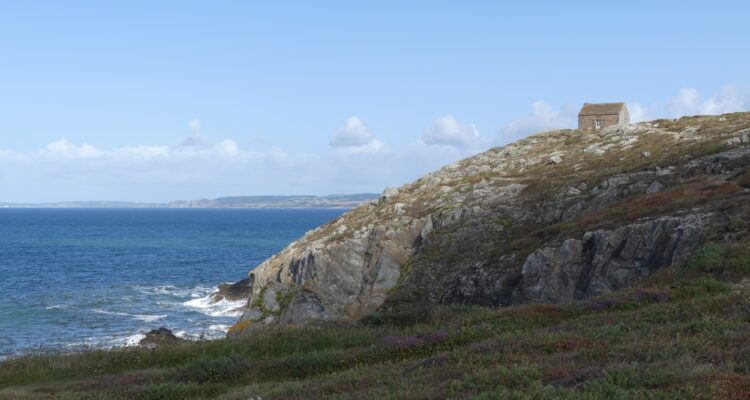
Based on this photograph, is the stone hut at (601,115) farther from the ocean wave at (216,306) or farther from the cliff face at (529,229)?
the ocean wave at (216,306)

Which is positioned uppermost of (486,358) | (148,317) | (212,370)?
(486,358)

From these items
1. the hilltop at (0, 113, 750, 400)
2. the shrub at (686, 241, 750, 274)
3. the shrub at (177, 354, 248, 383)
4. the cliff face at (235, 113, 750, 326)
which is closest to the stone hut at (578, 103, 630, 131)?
the hilltop at (0, 113, 750, 400)

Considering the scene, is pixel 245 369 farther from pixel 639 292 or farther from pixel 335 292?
pixel 335 292

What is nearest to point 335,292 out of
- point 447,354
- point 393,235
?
point 393,235

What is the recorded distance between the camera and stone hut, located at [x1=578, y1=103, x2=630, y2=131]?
8994 centimetres

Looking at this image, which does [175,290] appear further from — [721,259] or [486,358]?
[486,358]

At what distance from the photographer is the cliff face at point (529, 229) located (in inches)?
1357

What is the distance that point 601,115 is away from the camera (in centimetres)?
9069

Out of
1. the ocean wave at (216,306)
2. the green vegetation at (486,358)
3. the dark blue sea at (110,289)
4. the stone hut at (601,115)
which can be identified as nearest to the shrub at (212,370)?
the green vegetation at (486,358)

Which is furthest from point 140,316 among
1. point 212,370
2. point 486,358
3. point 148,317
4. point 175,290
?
point 486,358

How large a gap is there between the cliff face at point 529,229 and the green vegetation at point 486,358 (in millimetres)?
5176

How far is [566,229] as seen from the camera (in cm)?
4059

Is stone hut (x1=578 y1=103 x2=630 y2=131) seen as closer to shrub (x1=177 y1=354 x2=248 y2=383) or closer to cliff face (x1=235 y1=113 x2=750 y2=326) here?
cliff face (x1=235 y1=113 x2=750 y2=326)

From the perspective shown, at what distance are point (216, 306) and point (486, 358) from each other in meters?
61.0
